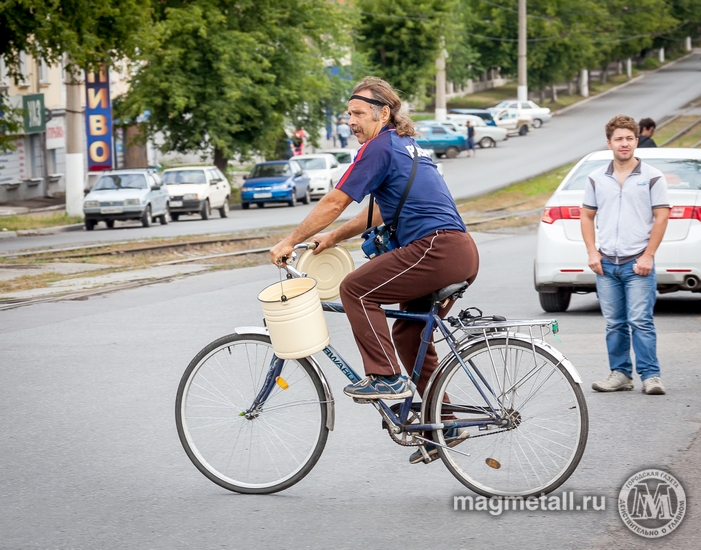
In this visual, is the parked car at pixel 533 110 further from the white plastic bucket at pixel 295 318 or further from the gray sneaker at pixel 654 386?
the white plastic bucket at pixel 295 318

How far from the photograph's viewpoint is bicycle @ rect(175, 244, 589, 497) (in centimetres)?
527

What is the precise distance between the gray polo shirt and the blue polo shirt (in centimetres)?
272

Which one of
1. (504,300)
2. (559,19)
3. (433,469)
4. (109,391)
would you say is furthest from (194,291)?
(559,19)

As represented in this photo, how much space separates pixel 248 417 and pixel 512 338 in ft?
4.58

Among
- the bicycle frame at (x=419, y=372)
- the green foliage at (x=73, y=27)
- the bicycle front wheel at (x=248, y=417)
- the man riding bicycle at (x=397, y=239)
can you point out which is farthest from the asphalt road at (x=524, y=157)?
the man riding bicycle at (x=397, y=239)

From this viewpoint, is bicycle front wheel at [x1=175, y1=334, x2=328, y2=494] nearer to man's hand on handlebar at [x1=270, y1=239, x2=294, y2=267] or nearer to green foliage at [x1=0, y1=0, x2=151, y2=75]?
man's hand on handlebar at [x1=270, y1=239, x2=294, y2=267]

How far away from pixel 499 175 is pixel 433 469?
39393mm

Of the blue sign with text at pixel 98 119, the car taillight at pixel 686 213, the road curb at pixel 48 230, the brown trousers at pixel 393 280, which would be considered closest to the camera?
the brown trousers at pixel 393 280

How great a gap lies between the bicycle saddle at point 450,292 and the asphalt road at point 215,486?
3.11ft

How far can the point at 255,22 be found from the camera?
42.8 metres

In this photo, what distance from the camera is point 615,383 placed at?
7926mm

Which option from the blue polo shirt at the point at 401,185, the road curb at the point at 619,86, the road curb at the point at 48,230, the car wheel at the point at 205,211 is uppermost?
the road curb at the point at 619,86

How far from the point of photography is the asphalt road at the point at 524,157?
28122 millimetres

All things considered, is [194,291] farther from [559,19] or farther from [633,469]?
[559,19]
